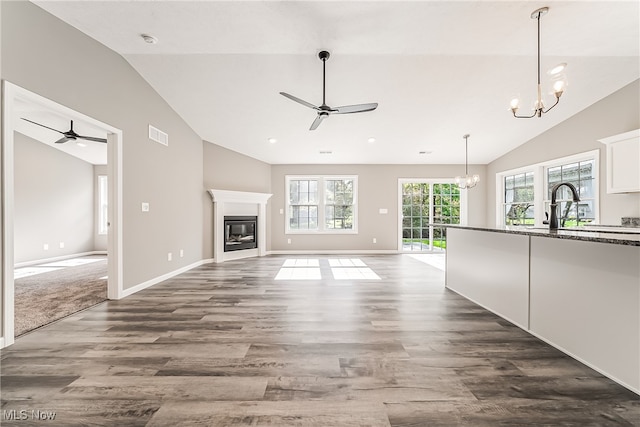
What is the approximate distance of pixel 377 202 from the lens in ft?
25.2

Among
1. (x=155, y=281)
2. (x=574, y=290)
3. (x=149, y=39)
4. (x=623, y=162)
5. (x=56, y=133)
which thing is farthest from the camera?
(x=56, y=133)

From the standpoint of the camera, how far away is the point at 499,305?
2799 millimetres

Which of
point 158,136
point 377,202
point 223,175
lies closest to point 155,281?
point 158,136

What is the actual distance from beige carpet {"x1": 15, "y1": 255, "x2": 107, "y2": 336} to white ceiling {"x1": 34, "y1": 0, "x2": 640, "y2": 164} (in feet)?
9.94

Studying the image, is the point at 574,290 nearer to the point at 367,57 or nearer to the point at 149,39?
the point at 367,57

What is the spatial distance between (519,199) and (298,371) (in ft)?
23.5

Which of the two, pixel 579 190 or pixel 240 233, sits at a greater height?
pixel 579 190

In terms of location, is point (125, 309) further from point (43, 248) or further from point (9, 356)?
point (43, 248)

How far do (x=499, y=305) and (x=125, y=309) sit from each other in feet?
13.3

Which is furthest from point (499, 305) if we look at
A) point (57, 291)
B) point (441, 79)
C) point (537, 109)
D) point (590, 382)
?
point (57, 291)

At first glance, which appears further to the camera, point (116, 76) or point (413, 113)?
point (413, 113)

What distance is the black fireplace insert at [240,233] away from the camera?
6.33 metres

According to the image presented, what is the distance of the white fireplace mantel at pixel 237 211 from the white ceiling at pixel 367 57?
1405 millimetres

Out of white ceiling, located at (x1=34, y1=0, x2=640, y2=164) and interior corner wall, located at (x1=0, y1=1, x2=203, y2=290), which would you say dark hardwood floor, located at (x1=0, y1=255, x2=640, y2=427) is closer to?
interior corner wall, located at (x1=0, y1=1, x2=203, y2=290)
